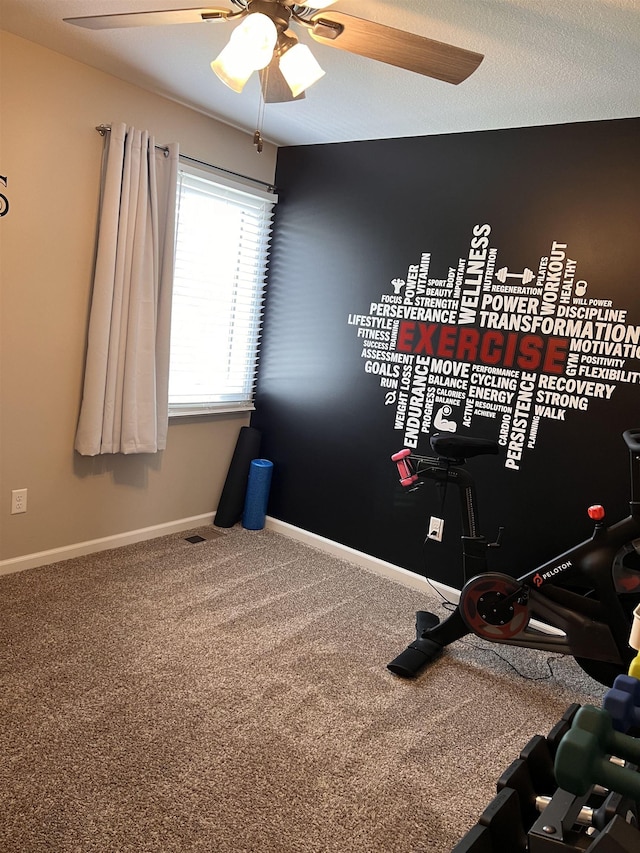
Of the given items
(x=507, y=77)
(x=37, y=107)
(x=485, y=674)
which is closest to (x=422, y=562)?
(x=485, y=674)

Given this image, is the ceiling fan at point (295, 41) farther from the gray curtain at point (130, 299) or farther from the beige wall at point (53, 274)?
the gray curtain at point (130, 299)

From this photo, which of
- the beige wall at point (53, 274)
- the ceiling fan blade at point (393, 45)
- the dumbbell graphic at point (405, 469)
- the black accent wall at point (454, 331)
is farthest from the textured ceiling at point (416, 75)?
the dumbbell graphic at point (405, 469)

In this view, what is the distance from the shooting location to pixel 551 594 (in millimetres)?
2842

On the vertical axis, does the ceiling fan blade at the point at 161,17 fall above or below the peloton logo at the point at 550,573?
above

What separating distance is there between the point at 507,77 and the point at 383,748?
260 cm

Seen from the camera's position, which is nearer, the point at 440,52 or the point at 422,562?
the point at 440,52

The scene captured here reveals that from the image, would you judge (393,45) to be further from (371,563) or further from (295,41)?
(371,563)

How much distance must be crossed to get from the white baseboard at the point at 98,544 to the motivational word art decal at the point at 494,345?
1.49 metres

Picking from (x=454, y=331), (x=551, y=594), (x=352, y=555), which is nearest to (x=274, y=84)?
(x=454, y=331)

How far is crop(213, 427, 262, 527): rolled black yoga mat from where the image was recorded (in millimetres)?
4344

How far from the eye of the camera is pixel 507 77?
2.62m

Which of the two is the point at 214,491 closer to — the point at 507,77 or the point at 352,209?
the point at 352,209

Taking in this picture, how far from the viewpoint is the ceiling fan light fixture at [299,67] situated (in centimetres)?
189

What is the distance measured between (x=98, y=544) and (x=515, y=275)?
2.70 meters
